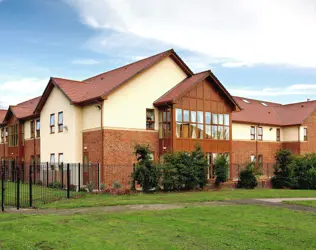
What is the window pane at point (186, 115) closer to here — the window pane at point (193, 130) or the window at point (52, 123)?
the window pane at point (193, 130)

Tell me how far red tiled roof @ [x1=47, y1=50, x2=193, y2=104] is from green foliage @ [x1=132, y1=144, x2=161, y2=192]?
4922 mm

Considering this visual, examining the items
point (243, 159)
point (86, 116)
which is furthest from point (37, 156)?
point (243, 159)

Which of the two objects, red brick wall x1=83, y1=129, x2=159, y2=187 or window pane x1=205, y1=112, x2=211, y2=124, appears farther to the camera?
window pane x1=205, y1=112, x2=211, y2=124

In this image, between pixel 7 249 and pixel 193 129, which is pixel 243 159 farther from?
pixel 7 249

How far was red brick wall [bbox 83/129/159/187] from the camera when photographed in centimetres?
2511

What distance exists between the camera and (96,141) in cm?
2578

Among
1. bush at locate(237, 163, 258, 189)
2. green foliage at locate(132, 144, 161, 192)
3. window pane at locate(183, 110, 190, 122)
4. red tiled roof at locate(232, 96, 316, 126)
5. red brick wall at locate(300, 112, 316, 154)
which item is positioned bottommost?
bush at locate(237, 163, 258, 189)

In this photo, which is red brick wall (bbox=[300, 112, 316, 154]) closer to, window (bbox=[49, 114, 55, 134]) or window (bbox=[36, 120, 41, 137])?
window (bbox=[49, 114, 55, 134])

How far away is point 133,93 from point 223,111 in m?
7.59

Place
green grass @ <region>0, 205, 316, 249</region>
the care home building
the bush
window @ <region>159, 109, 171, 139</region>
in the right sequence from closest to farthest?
1. green grass @ <region>0, 205, 316, 249</region>
2. the care home building
3. window @ <region>159, 109, 171, 139</region>
4. the bush

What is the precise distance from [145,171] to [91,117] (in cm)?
658

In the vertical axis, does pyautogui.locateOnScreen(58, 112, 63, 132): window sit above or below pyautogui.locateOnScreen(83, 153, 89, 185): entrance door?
above

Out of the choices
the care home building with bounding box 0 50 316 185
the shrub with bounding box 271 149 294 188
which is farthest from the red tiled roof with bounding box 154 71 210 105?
the shrub with bounding box 271 149 294 188

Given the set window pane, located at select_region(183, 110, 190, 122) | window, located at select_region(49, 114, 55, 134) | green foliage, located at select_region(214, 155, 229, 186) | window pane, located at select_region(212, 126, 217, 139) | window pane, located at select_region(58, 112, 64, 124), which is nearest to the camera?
green foliage, located at select_region(214, 155, 229, 186)
